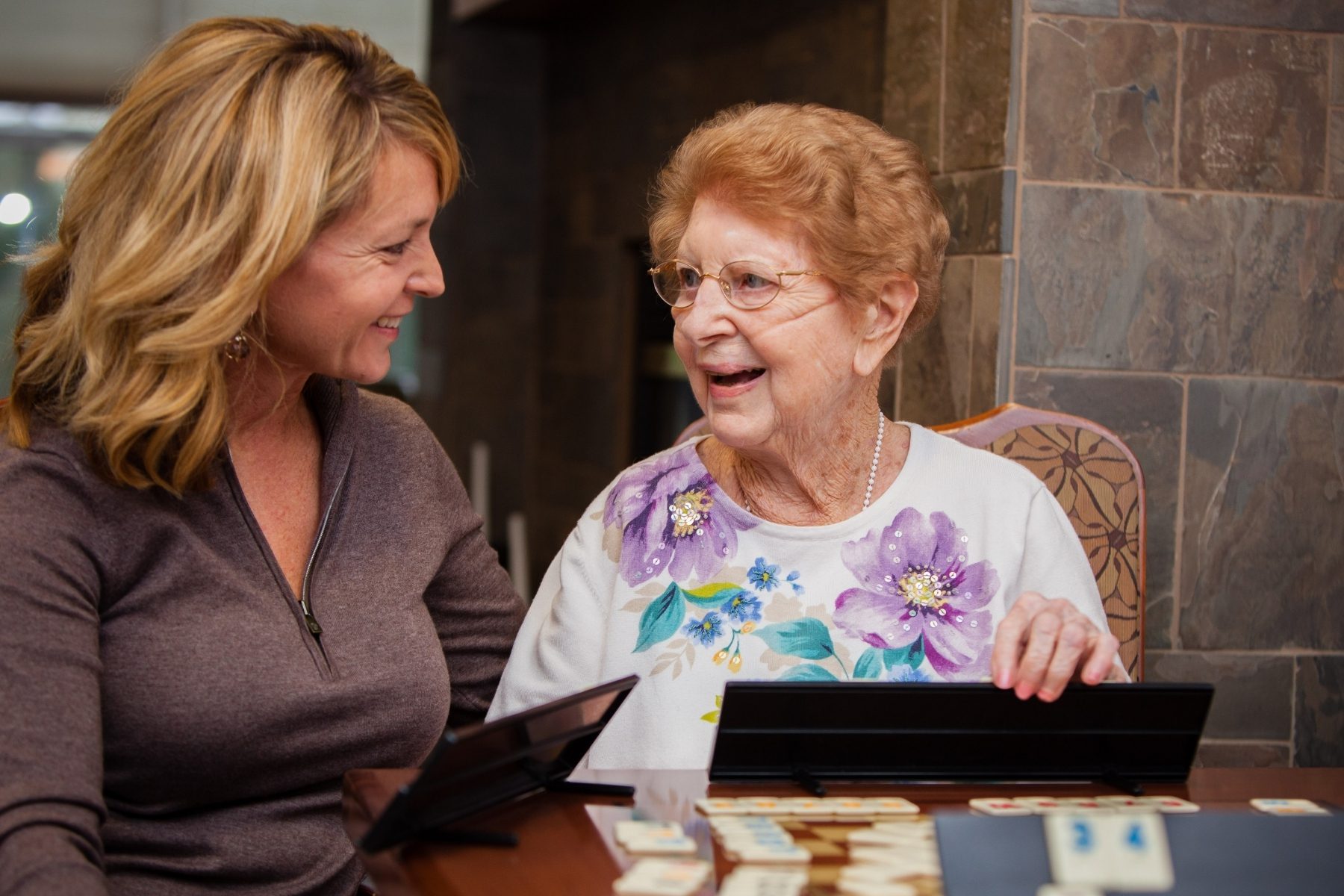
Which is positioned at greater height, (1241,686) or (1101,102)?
(1101,102)

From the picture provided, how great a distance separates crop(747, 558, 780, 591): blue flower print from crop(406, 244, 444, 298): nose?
51 cm

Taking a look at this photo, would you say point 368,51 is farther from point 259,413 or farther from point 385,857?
point 385,857

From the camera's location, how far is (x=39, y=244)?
158 cm

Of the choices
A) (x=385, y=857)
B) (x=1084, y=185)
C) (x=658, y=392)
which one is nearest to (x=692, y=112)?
(x=658, y=392)

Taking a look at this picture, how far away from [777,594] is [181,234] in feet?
2.60

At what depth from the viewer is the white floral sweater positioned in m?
1.61

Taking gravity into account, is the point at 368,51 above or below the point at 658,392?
above

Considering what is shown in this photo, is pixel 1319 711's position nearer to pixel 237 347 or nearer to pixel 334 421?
pixel 334 421

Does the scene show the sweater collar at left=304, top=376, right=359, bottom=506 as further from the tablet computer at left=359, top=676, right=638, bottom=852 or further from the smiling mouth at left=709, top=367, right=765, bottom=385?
the tablet computer at left=359, top=676, right=638, bottom=852

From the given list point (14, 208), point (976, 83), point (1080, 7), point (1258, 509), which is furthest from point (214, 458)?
point (14, 208)

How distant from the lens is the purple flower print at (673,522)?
169cm

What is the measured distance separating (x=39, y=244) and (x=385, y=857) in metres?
0.95

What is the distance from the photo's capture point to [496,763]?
42.1 inches

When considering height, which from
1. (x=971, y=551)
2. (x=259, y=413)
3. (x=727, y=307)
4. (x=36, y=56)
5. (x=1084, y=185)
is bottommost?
(x=971, y=551)
